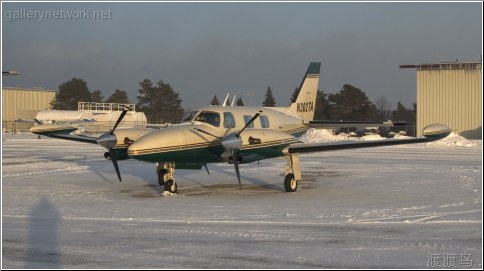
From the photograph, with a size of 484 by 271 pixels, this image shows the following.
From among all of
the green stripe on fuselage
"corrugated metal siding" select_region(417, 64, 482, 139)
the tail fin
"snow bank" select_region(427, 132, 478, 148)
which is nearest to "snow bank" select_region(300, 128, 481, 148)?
"snow bank" select_region(427, 132, 478, 148)

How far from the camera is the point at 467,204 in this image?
551 inches

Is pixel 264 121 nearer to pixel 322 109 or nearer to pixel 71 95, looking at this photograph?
pixel 322 109

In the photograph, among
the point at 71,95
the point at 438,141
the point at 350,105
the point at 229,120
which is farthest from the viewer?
the point at 71,95

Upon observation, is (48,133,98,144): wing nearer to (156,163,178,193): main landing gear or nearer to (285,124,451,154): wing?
(156,163,178,193): main landing gear

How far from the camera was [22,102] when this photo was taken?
9900cm

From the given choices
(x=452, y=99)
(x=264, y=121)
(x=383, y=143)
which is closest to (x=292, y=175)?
(x=264, y=121)

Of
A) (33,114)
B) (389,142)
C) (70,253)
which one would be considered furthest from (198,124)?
(33,114)

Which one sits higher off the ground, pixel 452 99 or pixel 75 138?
pixel 452 99

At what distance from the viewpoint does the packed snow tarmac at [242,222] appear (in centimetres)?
844

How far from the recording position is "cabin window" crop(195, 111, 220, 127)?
16.8 meters

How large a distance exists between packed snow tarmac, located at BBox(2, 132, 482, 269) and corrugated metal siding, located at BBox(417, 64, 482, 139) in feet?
126

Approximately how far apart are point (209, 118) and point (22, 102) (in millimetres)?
88980

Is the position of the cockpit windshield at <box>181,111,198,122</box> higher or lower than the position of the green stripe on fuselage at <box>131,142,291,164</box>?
higher

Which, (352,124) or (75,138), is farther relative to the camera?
(352,124)
